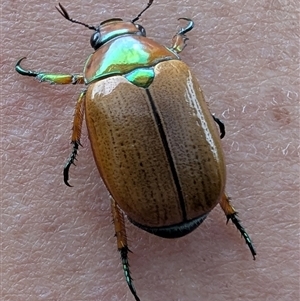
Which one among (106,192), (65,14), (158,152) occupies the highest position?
(65,14)

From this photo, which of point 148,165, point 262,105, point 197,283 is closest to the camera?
point 148,165

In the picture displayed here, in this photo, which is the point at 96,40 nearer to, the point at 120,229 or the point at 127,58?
the point at 127,58

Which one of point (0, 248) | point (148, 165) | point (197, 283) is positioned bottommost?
point (197, 283)

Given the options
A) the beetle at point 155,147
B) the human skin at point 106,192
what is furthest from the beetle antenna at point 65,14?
Result: the beetle at point 155,147

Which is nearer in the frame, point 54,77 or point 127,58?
point 127,58

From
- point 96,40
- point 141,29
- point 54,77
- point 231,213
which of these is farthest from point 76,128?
point 231,213

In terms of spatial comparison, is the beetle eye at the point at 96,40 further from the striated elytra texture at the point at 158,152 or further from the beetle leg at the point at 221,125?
the beetle leg at the point at 221,125

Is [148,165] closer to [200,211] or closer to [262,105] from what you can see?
[200,211]

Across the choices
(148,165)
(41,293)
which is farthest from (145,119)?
(41,293)

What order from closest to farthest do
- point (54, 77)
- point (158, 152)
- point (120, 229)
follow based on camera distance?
point (158, 152)
point (120, 229)
point (54, 77)
